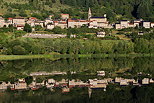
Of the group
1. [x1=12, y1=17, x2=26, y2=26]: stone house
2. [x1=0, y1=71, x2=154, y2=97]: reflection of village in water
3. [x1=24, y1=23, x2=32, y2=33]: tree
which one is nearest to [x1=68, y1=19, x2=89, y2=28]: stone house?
[x1=12, y1=17, x2=26, y2=26]: stone house

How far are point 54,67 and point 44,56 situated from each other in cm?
1662

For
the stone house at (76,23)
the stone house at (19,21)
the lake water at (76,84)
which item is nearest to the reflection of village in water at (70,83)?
the lake water at (76,84)

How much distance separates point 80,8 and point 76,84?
89762 mm

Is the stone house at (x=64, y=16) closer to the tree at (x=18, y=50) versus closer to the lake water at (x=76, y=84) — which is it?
the tree at (x=18, y=50)

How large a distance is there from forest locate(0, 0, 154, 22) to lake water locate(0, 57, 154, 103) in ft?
193

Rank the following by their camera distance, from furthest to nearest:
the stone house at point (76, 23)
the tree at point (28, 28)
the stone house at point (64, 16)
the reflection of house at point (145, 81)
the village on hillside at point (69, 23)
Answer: the stone house at point (64, 16) < the stone house at point (76, 23) < the village on hillside at point (69, 23) < the tree at point (28, 28) < the reflection of house at point (145, 81)

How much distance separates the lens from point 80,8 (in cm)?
11838

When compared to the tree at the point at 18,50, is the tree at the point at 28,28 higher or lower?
higher

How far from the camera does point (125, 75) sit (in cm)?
3597

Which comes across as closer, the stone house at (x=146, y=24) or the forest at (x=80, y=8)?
the stone house at (x=146, y=24)

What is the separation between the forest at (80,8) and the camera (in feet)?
333

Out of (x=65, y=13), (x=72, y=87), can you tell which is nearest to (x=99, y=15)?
(x=65, y=13)

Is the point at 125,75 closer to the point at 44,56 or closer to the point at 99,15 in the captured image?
the point at 44,56

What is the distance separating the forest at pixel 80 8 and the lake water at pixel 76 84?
58884 mm
